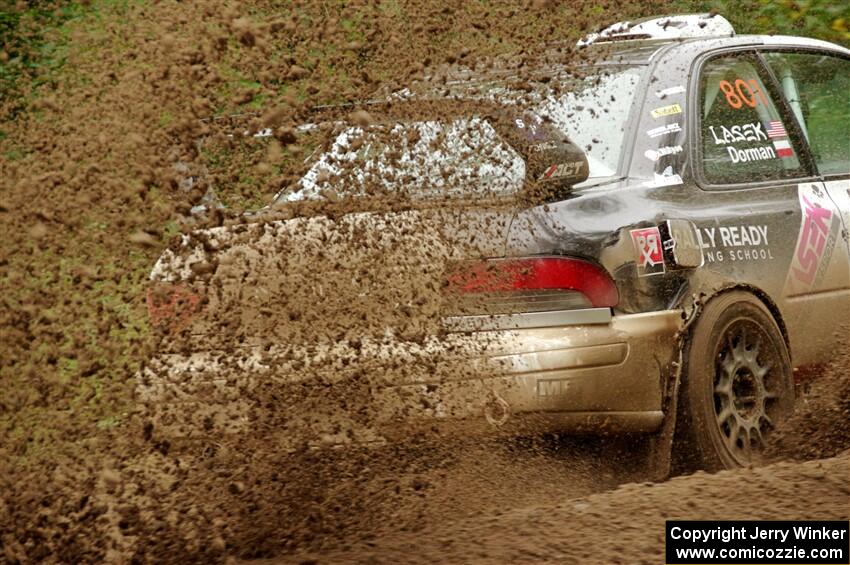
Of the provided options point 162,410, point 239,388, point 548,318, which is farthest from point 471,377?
point 162,410

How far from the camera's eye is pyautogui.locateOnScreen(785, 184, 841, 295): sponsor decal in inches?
211

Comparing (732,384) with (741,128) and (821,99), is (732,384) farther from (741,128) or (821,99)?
(821,99)

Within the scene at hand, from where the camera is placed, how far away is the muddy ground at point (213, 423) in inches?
158

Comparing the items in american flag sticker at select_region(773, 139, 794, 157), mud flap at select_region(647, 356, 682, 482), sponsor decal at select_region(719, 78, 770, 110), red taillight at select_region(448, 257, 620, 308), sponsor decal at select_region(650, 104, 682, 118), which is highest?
sponsor decal at select_region(650, 104, 682, 118)

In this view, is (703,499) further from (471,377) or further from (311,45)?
(311,45)

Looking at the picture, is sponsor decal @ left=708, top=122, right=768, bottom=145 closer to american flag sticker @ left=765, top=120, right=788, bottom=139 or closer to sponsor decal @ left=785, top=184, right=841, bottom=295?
american flag sticker @ left=765, top=120, right=788, bottom=139

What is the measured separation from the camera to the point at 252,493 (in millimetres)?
4262

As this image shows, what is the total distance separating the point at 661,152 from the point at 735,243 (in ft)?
1.79

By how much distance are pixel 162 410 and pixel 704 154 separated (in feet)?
8.31

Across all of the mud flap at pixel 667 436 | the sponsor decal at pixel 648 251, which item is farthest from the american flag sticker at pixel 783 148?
the mud flap at pixel 667 436

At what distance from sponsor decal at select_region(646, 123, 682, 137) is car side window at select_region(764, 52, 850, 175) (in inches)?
46.6

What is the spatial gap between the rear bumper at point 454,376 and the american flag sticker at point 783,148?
1726mm

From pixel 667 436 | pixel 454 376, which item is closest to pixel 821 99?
pixel 667 436

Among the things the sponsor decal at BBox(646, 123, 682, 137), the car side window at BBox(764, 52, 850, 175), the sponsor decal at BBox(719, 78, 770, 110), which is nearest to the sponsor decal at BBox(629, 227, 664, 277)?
the sponsor decal at BBox(646, 123, 682, 137)
